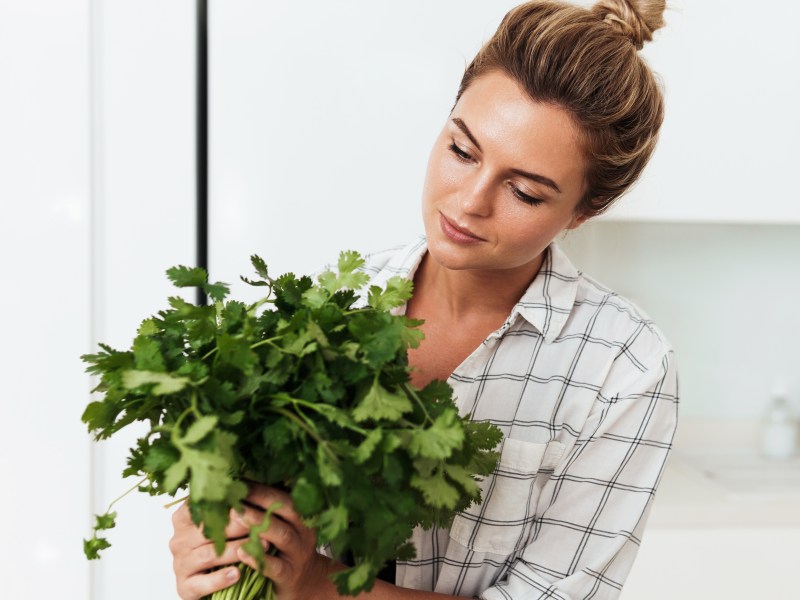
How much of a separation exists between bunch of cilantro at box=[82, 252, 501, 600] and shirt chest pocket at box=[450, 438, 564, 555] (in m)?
0.36

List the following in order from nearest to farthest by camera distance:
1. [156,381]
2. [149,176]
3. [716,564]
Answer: [156,381], [149,176], [716,564]

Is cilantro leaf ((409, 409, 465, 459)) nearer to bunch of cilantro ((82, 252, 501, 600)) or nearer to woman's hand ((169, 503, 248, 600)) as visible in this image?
bunch of cilantro ((82, 252, 501, 600))

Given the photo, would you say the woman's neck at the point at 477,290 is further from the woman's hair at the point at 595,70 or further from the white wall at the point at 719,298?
the white wall at the point at 719,298

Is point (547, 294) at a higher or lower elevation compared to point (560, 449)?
higher

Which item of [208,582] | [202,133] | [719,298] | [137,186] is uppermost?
[719,298]

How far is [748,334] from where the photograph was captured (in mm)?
2301

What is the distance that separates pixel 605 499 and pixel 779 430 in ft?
4.41

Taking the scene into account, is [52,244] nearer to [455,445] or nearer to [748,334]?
[455,445]

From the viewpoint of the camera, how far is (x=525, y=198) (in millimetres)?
1004

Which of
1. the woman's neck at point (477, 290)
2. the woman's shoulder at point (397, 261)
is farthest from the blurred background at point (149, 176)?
the woman's neck at point (477, 290)

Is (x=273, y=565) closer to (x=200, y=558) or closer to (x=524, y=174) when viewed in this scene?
(x=200, y=558)

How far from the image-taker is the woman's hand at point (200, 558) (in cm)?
78

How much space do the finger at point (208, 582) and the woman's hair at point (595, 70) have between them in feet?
2.09

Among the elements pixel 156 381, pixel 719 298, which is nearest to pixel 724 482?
pixel 719 298
